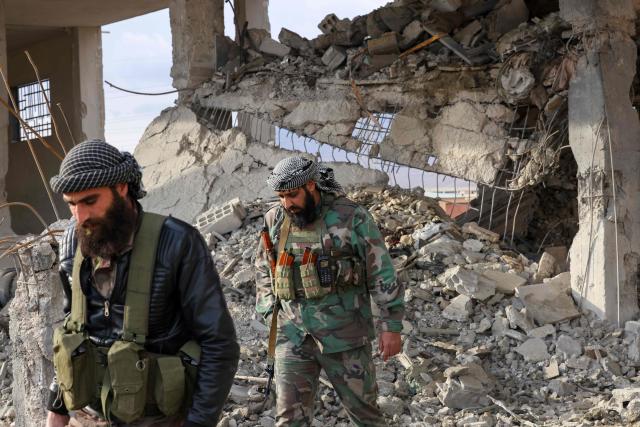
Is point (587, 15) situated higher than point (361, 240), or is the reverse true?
point (587, 15)

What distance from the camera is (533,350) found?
632 cm

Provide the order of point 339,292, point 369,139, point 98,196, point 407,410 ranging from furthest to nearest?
point 369,139
point 407,410
point 339,292
point 98,196

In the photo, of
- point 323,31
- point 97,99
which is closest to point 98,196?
point 323,31

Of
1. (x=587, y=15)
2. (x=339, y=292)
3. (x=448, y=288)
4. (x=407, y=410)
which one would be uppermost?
(x=587, y=15)

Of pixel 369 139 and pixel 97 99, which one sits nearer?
pixel 369 139

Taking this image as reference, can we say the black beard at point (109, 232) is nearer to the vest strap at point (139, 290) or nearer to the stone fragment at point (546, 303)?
the vest strap at point (139, 290)

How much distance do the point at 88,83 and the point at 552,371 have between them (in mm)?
9532

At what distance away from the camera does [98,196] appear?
7.71ft

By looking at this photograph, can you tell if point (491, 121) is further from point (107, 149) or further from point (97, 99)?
point (97, 99)

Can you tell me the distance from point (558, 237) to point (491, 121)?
3.60 m

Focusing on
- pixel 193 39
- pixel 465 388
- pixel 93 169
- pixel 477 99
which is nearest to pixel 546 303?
pixel 465 388

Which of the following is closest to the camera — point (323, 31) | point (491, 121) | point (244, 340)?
point (244, 340)

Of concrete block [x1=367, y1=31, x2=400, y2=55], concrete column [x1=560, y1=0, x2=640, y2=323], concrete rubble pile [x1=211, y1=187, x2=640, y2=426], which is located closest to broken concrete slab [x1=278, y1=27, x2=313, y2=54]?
concrete block [x1=367, y1=31, x2=400, y2=55]

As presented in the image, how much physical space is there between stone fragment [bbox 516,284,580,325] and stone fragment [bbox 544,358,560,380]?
499 millimetres
